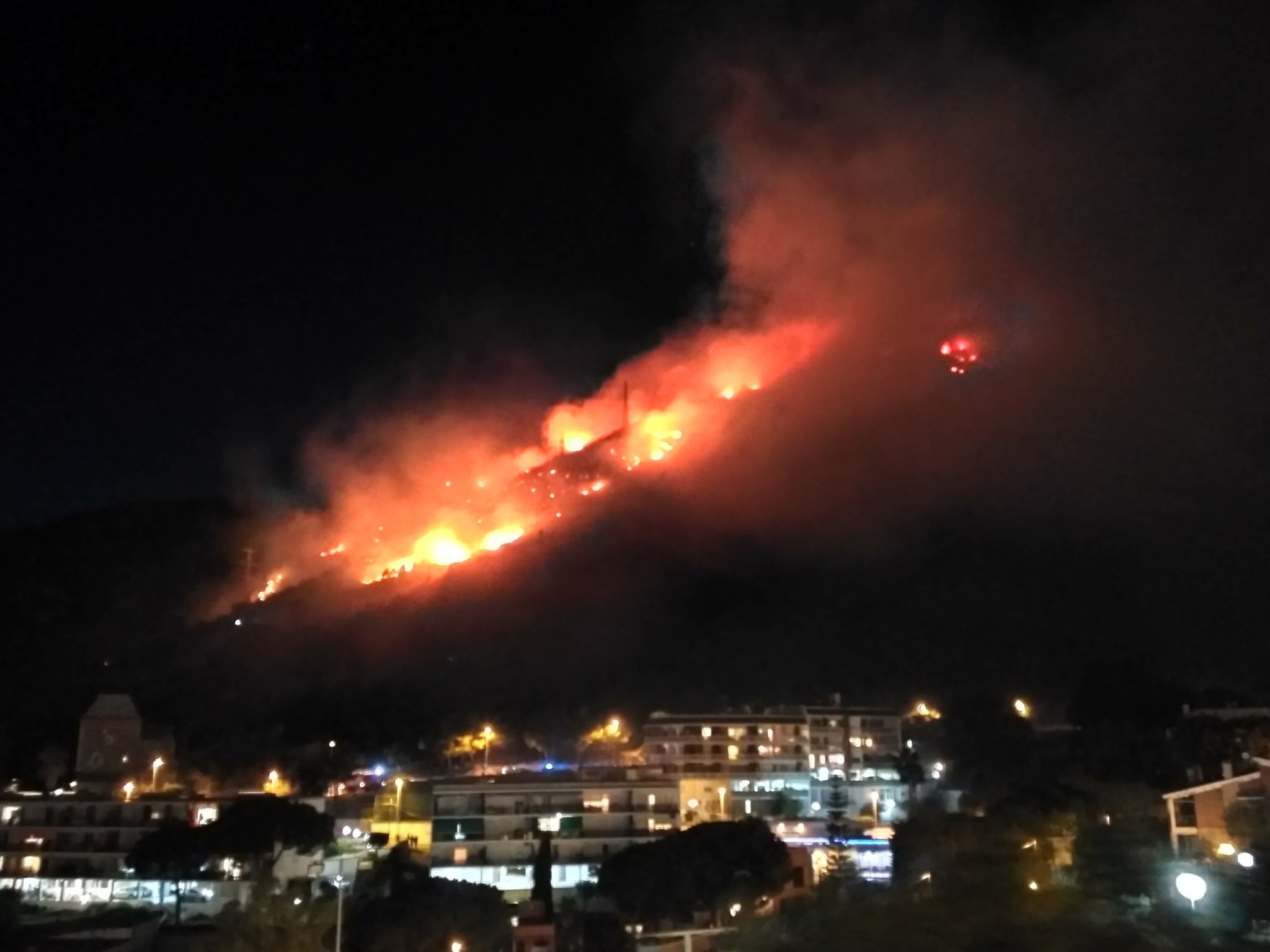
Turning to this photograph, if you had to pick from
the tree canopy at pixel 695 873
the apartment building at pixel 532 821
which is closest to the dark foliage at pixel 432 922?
the tree canopy at pixel 695 873

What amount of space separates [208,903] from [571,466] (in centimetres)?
5529

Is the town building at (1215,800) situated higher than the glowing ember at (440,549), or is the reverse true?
the glowing ember at (440,549)

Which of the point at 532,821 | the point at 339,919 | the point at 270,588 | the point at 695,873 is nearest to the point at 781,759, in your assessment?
the point at 532,821

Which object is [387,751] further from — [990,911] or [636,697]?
[990,911]

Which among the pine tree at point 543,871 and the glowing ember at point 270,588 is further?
the glowing ember at point 270,588

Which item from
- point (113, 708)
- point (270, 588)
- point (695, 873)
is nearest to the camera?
point (695, 873)

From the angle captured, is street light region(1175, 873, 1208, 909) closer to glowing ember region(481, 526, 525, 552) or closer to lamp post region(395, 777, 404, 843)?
lamp post region(395, 777, 404, 843)

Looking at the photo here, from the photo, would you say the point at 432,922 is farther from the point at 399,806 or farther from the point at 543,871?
the point at 399,806

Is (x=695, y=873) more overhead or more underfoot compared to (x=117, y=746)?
more underfoot

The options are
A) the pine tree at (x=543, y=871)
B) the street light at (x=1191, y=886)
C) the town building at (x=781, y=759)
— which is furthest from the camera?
the town building at (x=781, y=759)

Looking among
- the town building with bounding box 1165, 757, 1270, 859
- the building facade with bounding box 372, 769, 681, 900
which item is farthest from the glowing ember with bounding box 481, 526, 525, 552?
the town building with bounding box 1165, 757, 1270, 859

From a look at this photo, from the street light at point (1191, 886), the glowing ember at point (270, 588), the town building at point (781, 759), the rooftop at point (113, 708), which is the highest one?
the glowing ember at point (270, 588)

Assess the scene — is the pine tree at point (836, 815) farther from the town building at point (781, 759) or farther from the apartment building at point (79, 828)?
the apartment building at point (79, 828)

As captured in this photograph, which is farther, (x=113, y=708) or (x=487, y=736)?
(x=113, y=708)
